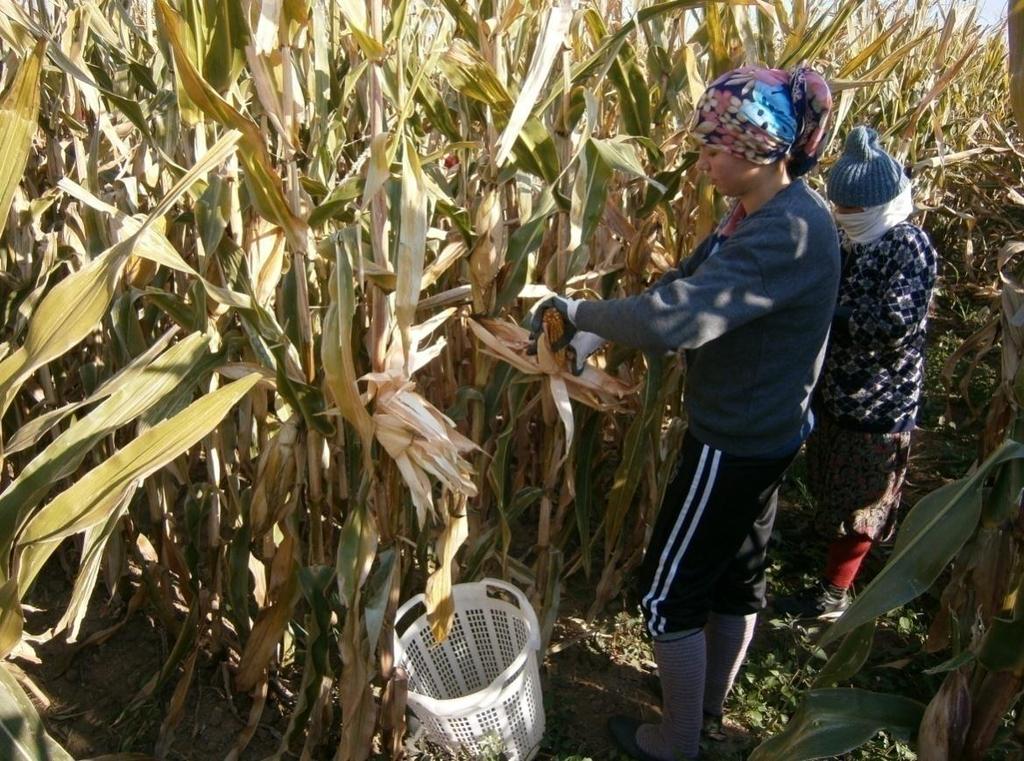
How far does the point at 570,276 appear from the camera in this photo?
1.97 metres

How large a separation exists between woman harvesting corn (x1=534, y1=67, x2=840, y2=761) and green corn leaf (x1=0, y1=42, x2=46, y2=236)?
3.24ft

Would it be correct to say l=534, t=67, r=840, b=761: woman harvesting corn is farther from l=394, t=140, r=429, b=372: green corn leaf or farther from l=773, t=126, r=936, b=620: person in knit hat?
l=773, t=126, r=936, b=620: person in knit hat

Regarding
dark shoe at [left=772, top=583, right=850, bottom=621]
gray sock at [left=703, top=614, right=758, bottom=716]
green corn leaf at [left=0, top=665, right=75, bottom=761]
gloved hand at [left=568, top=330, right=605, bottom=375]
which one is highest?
gloved hand at [left=568, top=330, right=605, bottom=375]

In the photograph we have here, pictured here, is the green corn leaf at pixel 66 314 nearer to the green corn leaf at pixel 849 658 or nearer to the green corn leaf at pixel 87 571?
the green corn leaf at pixel 87 571

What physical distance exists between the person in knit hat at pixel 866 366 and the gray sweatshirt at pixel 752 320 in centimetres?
52

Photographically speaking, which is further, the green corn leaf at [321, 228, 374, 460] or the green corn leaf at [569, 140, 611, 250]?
the green corn leaf at [569, 140, 611, 250]

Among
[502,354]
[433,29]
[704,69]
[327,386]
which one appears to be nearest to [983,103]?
[704,69]

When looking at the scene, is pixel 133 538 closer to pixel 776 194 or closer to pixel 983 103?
pixel 776 194

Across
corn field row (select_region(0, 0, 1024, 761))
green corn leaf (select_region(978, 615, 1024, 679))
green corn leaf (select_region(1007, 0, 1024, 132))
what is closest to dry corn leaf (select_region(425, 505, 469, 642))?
corn field row (select_region(0, 0, 1024, 761))

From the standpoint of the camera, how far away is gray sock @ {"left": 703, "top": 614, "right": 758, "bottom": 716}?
2127 millimetres

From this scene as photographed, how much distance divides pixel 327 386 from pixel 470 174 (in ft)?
2.65

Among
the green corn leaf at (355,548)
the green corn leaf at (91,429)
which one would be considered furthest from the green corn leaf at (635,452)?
the green corn leaf at (91,429)

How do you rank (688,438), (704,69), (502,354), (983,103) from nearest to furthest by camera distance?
(502,354) → (688,438) → (704,69) → (983,103)

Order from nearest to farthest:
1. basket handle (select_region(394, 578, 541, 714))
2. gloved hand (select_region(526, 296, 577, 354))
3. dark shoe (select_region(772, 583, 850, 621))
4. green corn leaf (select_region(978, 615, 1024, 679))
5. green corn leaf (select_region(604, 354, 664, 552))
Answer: green corn leaf (select_region(978, 615, 1024, 679)) → gloved hand (select_region(526, 296, 577, 354)) → basket handle (select_region(394, 578, 541, 714)) → green corn leaf (select_region(604, 354, 664, 552)) → dark shoe (select_region(772, 583, 850, 621))
